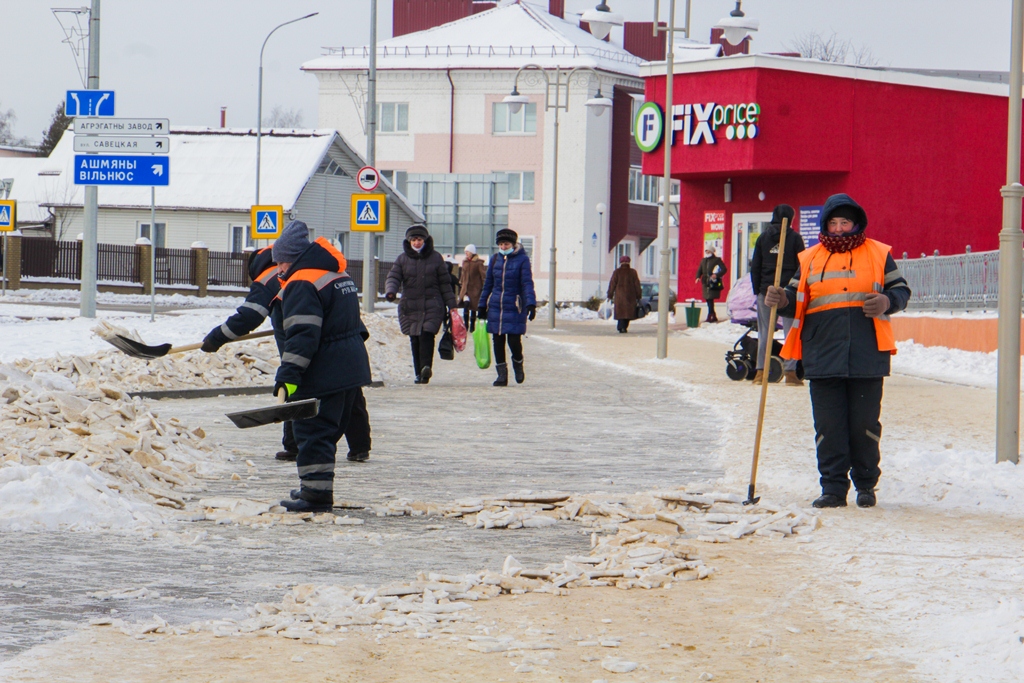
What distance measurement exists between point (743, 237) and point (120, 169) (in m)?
20.9

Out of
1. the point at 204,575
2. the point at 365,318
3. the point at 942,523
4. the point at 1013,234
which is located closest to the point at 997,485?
the point at 942,523

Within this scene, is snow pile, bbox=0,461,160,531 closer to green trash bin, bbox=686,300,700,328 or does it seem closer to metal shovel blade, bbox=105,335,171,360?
metal shovel blade, bbox=105,335,171,360

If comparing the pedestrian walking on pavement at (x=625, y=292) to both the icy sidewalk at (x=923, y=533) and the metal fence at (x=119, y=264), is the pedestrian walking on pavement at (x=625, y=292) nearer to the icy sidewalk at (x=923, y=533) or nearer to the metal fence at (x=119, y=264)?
the icy sidewalk at (x=923, y=533)

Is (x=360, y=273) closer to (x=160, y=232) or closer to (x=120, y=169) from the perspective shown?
(x=160, y=232)

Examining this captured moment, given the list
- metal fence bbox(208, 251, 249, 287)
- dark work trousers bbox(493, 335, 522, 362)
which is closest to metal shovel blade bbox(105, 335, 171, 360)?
dark work trousers bbox(493, 335, 522, 362)

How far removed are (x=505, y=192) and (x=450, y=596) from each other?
58.3 meters

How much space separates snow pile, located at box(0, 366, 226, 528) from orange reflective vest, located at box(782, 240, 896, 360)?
11.4ft

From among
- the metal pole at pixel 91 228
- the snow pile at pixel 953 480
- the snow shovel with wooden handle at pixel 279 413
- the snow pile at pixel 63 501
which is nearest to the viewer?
the snow pile at pixel 63 501

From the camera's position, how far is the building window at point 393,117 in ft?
208

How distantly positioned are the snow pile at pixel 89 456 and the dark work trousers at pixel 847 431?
342 centimetres

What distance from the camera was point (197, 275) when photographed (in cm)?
4912

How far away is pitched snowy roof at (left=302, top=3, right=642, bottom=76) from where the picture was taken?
61.6 m

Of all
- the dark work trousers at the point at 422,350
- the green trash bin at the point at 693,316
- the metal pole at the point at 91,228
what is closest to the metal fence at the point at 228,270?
the green trash bin at the point at 693,316

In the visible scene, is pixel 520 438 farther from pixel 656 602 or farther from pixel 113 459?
pixel 656 602
